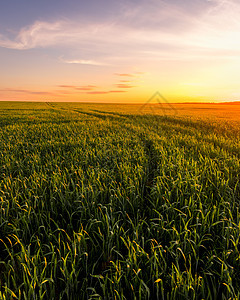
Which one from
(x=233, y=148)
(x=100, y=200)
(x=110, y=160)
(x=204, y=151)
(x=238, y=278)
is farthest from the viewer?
(x=233, y=148)

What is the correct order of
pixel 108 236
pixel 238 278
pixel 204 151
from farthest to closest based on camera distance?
pixel 204 151 < pixel 108 236 < pixel 238 278

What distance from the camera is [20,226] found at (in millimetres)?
2814

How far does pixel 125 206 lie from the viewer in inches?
125

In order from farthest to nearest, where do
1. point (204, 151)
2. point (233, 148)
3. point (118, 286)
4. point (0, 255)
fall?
point (233, 148)
point (204, 151)
point (0, 255)
point (118, 286)

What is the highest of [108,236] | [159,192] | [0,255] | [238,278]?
[159,192]

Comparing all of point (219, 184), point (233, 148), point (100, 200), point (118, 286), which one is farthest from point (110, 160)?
point (233, 148)

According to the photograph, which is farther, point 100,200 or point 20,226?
point 100,200

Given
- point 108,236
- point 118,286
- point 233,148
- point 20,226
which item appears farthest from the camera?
point 233,148

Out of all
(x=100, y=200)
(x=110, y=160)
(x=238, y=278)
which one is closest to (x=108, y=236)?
(x=100, y=200)

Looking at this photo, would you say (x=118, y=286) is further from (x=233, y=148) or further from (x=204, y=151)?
(x=233, y=148)

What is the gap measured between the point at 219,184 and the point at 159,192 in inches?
60.6

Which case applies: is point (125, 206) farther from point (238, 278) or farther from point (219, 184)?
point (219, 184)

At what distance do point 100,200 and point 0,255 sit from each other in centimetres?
163

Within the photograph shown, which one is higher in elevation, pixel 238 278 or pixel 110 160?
pixel 110 160
